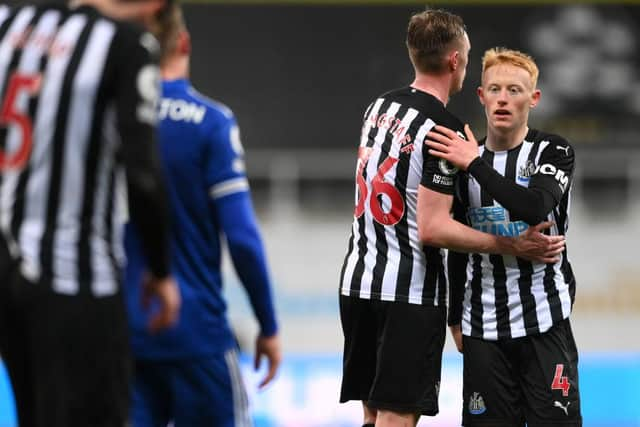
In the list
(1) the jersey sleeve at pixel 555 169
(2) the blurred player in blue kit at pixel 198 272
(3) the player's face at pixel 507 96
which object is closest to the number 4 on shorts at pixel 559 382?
(1) the jersey sleeve at pixel 555 169

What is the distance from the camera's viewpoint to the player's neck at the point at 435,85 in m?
4.82

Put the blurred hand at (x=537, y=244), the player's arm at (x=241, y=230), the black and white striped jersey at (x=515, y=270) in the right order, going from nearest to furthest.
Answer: the player's arm at (x=241, y=230) → the blurred hand at (x=537, y=244) → the black and white striped jersey at (x=515, y=270)

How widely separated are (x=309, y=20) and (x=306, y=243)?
253 cm

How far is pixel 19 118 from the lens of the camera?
317 cm

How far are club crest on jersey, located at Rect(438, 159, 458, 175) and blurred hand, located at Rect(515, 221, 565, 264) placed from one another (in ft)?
1.12

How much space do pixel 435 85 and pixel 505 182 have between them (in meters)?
0.50

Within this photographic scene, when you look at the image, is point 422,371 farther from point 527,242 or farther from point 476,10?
point 476,10

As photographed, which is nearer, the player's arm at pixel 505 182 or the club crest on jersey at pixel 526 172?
the player's arm at pixel 505 182

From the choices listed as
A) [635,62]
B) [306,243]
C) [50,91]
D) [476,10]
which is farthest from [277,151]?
[50,91]

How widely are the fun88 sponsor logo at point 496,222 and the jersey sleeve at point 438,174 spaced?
213 millimetres

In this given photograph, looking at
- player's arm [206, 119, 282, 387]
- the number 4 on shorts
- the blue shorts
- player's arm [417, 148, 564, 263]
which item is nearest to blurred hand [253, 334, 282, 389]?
player's arm [206, 119, 282, 387]

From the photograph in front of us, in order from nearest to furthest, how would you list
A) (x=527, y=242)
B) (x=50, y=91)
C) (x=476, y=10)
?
1. (x=50, y=91)
2. (x=527, y=242)
3. (x=476, y=10)

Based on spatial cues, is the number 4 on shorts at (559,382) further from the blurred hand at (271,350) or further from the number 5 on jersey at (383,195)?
the blurred hand at (271,350)

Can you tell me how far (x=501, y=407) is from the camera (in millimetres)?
4773
